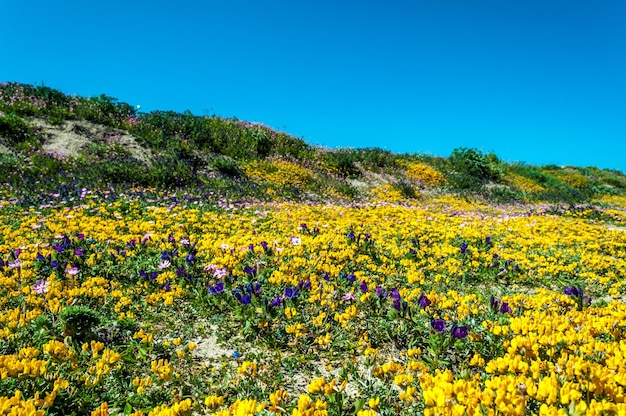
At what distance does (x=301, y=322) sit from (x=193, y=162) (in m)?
14.8

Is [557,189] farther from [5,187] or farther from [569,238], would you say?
[5,187]

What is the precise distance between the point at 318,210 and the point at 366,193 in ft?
25.4

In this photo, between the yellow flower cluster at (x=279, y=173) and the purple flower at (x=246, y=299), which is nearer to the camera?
the purple flower at (x=246, y=299)

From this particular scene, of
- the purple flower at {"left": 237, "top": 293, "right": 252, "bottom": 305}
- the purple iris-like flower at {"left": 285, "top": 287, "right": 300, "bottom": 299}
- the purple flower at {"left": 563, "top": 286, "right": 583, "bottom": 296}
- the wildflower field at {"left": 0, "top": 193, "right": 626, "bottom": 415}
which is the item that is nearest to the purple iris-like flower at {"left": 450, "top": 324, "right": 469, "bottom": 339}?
the wildflower field at {"left": 0, "top": 193, "right": 626, "bottom": 415}

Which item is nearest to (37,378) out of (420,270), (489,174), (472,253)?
(420,270)

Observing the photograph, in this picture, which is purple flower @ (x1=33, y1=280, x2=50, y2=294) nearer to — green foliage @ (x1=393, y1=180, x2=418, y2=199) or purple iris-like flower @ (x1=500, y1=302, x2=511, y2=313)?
purple iris-like flower @ (x1=500, y1=302, x2=511, y2=313)

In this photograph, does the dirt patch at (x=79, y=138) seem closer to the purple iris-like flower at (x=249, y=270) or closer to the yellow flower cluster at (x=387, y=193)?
the yellow flower cluster at (x=387, y=193)

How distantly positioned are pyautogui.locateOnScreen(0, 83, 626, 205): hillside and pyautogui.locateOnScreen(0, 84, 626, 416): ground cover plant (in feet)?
5.39

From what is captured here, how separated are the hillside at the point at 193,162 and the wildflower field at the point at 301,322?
5666 millimetres

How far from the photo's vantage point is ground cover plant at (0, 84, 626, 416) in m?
3.66

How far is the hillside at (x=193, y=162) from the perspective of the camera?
15141mm

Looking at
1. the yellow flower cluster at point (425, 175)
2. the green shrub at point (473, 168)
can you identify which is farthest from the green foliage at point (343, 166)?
the green shrub at point (473, 168)

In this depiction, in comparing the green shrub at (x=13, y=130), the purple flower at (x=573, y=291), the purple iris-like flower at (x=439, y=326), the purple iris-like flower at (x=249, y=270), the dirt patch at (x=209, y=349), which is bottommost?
the dirt patch at (x=209, y=349)

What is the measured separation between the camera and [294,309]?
530 centimetres
